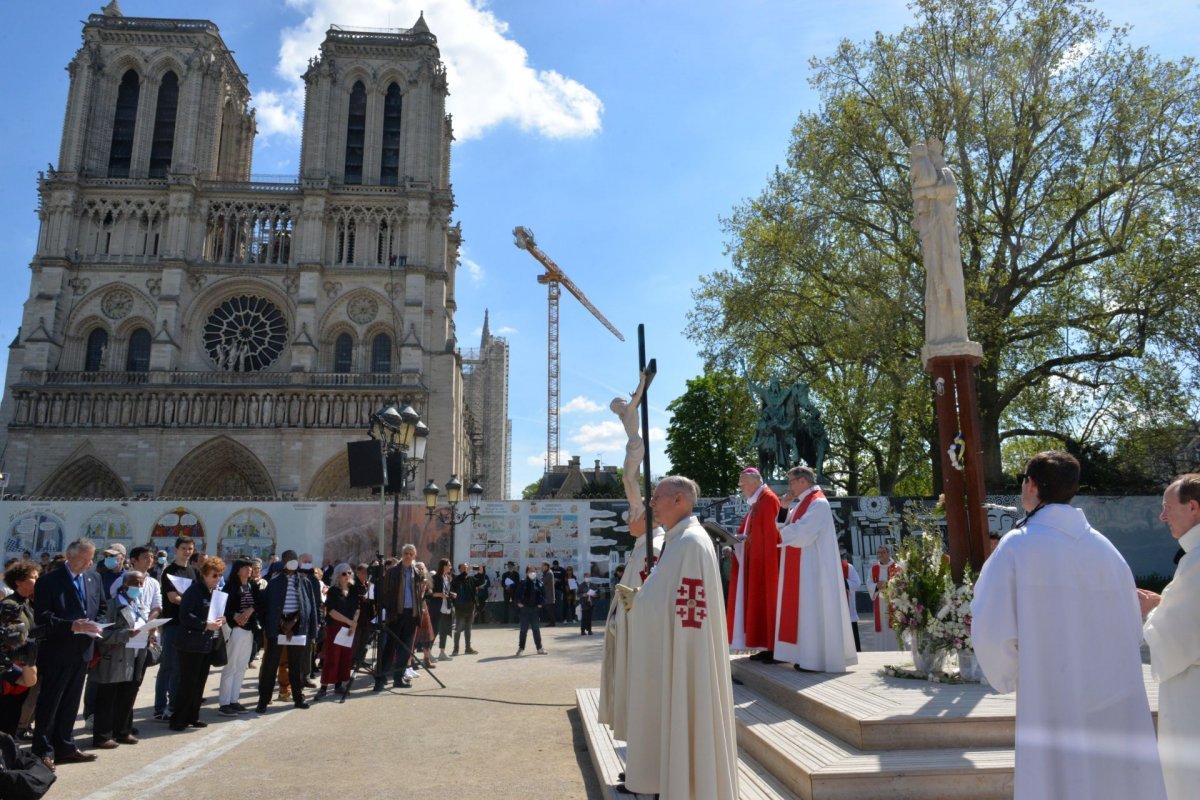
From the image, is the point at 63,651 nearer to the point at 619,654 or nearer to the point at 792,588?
the point at 619,654

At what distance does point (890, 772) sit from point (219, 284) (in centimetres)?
3811

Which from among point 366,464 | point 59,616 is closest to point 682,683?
point 59,616

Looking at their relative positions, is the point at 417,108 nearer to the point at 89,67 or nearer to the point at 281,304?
the point at 281,304

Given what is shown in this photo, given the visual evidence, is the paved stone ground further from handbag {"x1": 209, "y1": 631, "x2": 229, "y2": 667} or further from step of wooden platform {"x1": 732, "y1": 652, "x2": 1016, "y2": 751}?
step of wooden platform {"x1": 732, "y1": 652, "x2": 1016, "y2": 751}

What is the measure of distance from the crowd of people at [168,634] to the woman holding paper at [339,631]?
0.02 meters

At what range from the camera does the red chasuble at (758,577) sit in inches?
271

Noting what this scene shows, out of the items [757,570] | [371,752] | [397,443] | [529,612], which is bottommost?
[371,752]

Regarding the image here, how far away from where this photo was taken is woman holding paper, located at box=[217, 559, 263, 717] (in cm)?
781

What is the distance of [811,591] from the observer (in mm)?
6242

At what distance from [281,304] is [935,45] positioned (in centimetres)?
2890

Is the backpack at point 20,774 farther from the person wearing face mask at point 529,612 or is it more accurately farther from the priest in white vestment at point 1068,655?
the person wearing face mask at point 529,612

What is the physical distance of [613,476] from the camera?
5588 cm

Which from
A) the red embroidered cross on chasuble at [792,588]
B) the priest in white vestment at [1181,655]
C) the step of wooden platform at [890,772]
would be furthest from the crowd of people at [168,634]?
the priest in white vestment at [1181,655]

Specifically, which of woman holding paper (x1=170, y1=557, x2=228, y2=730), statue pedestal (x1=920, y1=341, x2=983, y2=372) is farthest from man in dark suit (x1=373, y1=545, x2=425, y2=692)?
statue pedestal (x1=920, y1=341, x2=983, y2=372)
